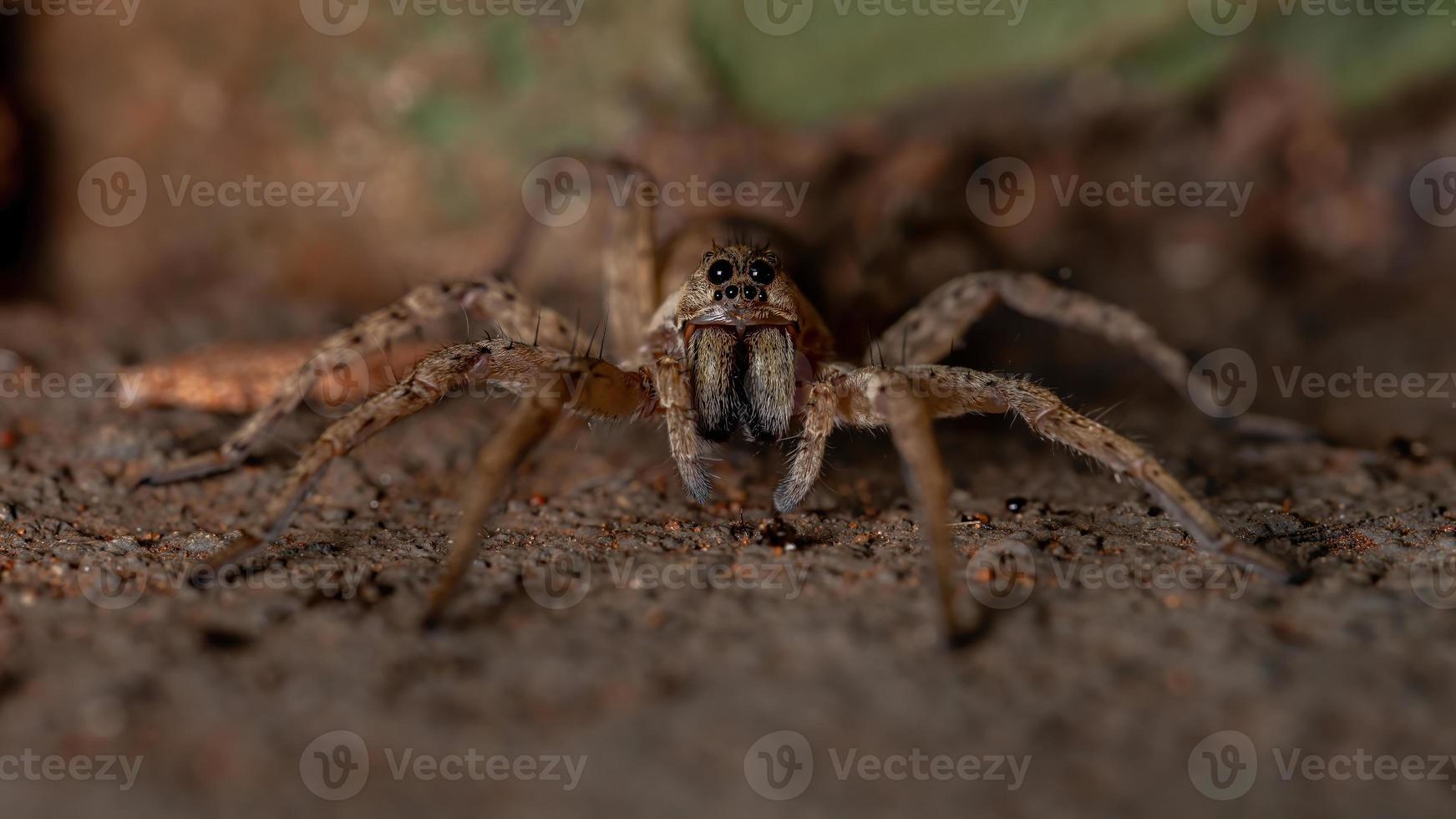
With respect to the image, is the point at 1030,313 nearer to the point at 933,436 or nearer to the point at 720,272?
the point at 720,272

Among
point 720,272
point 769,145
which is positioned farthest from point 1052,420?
point 769,145

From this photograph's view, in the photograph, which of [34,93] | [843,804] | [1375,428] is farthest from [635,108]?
[843,804]

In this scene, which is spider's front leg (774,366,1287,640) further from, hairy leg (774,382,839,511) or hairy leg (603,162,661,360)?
hairy leg (603,162,661,360)

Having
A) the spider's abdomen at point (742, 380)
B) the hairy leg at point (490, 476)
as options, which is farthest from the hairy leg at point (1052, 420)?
the hairy leg at point (490, 476)

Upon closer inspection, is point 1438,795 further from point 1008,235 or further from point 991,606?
point 1008,235

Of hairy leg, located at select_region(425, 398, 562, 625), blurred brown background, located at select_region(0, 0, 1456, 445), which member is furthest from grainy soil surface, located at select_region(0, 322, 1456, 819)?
blurred brown background, located at select_region(0, 0, 1456, 445)
